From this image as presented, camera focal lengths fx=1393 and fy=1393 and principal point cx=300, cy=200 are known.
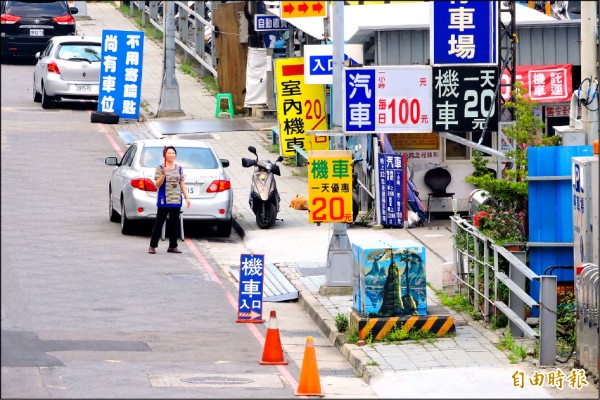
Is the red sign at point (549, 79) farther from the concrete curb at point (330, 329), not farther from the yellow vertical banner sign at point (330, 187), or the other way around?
the yellow vertical banner sign at point (330, 187)

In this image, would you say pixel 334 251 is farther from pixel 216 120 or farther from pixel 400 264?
pixel 216 120

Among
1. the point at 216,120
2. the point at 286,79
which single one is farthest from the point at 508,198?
the point at 216,120

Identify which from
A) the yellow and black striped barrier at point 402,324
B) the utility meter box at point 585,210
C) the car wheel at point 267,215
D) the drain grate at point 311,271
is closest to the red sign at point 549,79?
the car wheel at point 267,215

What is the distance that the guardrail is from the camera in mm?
39703

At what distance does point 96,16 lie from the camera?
49.6 metres

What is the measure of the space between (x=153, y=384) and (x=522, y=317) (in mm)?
4633

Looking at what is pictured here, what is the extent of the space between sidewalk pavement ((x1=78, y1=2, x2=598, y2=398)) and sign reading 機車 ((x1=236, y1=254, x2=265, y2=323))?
2.72ft

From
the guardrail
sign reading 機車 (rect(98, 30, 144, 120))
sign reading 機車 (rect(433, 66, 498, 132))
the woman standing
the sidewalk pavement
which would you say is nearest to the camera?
the sidewalk pavement

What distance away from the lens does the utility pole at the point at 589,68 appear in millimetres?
16094

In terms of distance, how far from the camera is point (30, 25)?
40062 millimetres

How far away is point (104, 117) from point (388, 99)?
16.8 meters

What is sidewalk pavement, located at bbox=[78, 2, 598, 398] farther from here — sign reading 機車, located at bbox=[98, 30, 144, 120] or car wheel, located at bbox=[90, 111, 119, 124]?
sign reading 機車, located at bbox=[98, 30, 144, 120]

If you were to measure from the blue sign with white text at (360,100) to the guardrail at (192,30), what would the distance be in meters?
19.8

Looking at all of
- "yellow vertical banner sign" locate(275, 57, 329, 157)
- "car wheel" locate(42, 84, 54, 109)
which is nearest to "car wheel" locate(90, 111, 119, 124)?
"car wheel" locate(42, 84, 54, 109)
